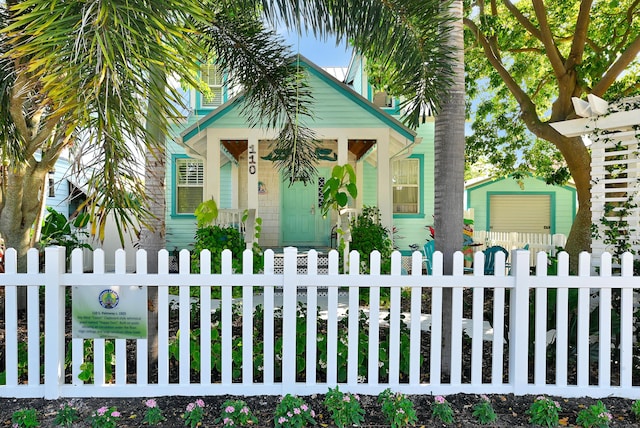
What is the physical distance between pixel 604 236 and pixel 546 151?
8.90m

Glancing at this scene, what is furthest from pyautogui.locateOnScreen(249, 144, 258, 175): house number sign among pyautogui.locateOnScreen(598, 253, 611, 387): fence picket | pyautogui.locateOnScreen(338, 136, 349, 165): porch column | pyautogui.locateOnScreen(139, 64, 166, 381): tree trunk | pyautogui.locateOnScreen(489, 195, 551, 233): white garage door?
pyautogui.locateOnScreen(489, 195, 551, 233): white garage door

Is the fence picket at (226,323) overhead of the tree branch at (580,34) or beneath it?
beneath

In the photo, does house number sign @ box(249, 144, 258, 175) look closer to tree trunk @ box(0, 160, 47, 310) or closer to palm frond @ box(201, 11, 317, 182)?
palm frond @ box(201, 11, 317, 182)

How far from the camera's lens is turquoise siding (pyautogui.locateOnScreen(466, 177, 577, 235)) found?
16094 mm

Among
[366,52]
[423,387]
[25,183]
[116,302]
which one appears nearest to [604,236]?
[423,387]

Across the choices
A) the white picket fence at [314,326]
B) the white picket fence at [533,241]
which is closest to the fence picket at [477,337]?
the white picket fence at [314,326]

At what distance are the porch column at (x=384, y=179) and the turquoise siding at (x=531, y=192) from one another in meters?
8.67

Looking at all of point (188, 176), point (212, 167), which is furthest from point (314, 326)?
point (188, 176)

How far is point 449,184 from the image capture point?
3424mm

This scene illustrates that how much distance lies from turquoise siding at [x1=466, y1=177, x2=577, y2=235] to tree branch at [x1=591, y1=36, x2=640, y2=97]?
8.29 metres

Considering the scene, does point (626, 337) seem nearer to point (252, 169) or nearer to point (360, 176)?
point (252, 169)

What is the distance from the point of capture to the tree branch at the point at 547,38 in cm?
798

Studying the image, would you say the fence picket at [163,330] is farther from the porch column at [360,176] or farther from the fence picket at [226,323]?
the porch column at [360,176]

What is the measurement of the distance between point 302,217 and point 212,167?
347 centimetres
